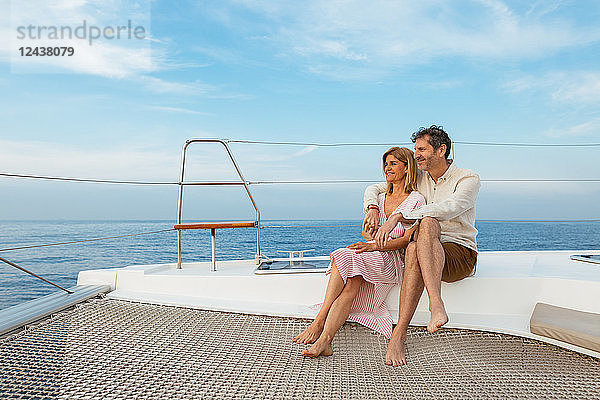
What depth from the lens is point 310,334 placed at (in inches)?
84.3

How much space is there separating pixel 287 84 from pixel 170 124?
325 centimetres

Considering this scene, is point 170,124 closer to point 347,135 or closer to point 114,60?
point 347,135

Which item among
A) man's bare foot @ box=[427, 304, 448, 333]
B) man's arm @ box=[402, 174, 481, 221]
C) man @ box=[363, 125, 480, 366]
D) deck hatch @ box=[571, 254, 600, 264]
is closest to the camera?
man's bare foot @ box=[427, 304, 448, 333]

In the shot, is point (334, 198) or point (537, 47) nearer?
point (334, 198)

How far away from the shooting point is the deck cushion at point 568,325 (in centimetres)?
199

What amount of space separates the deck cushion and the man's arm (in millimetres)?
603

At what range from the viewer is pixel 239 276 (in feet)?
9.30

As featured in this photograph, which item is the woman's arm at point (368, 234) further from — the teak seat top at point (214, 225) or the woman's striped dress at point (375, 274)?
the teak seat top at point (214, 225)

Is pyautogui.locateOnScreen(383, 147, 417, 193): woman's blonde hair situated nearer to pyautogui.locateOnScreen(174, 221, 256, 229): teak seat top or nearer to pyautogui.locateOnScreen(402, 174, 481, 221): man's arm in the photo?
pyautogui.locateOnScreen(402, 174, 481, 221): man's arm

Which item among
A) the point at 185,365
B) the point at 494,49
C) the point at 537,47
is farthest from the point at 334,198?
the point at 537,47

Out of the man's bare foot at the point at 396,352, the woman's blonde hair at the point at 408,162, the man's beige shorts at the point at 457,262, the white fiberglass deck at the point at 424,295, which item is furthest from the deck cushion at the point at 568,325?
the woman's blonde hair at the point at 408,162

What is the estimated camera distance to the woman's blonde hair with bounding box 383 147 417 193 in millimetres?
2545

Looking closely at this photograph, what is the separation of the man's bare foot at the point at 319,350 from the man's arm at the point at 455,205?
694 millimetres

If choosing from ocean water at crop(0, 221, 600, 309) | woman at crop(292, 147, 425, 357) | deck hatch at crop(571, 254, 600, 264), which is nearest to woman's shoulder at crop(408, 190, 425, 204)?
woman at crop(292, 147, 425, 357)
